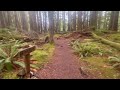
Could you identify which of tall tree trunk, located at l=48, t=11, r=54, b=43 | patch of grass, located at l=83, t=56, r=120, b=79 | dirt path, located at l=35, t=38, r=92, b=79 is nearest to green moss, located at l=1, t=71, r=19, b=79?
dirt path, located at l=35, t=38, r=92, b=79

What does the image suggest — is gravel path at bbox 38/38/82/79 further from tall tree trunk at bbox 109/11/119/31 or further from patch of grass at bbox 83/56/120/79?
tall tree trunk at bbox 109/11/119/31

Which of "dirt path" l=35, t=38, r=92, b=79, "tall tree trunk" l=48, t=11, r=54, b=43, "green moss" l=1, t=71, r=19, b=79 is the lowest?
"dirt path" l=35, t=38, r=92, b=79

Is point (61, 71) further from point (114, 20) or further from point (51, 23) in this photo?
point (114, 20)

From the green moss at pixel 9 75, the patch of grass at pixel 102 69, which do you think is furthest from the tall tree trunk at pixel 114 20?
the green moss at pixel 9 75

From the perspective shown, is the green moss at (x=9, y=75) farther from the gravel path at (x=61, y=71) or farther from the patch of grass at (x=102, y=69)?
the patch of grass at (x=102, y=69)

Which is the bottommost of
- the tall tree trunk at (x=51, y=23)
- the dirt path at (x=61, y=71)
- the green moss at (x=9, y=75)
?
the dirt path at (x=61, y=71)

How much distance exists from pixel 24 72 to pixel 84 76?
2.06 metres

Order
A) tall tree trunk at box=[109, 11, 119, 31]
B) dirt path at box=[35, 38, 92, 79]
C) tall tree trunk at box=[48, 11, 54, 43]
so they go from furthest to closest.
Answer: tall tree trunk at box=[109, 11, 119, 31] → tall tree trunk at box=[48, 11, 54, 43] → dirt path at box=[35, 38, 92, 79]

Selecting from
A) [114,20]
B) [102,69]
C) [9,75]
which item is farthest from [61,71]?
[114,20]

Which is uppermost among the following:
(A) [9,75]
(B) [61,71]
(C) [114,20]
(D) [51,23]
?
(C) [114,20]

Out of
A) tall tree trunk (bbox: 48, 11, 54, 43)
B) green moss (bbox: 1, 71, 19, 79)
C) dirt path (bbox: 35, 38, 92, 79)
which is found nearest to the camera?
green moss (bbox: 1, 71, 19, 79)

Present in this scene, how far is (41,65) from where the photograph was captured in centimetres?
582
